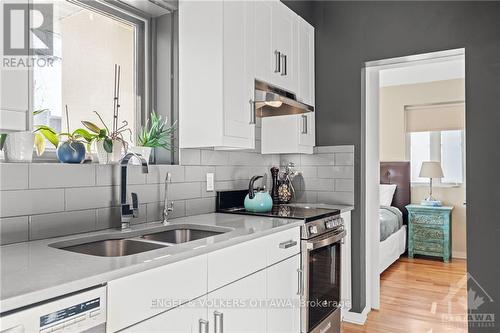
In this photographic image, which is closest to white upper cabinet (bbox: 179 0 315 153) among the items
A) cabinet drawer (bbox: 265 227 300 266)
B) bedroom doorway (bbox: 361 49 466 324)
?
cabinet drawer (bbox: 265 227 300 266)

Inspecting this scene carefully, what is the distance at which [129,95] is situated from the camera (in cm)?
229

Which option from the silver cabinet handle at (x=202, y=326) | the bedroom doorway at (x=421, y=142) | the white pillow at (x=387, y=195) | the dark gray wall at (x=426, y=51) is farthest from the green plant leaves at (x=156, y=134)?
the white pillow at (x=387, y=195)

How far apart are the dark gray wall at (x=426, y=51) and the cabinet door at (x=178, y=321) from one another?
6.25ft

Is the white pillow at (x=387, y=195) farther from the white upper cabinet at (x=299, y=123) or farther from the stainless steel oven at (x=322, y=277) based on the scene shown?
the stainless steel oven at (x=322, y=277)

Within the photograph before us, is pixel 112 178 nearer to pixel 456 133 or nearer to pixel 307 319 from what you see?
pixel 307 319

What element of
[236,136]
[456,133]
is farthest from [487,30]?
[456,133]

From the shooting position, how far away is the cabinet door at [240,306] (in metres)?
1.53

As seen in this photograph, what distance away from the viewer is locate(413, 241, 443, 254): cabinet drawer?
4961 millimetres

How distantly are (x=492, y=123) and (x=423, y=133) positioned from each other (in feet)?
10.9

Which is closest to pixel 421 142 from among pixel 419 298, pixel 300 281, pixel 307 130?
pixel 419 298

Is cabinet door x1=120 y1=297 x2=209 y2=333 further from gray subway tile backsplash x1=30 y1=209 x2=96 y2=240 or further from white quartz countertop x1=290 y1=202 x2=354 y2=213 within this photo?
white quartz countertop x1=290 y1=202 x2=354 y2=213

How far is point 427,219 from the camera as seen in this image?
5059mm

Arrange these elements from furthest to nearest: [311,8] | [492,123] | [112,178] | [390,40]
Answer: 1. [311,8]
2. [390,40]
3. [492,123]
4. [112,178]

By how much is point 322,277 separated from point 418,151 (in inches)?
157
